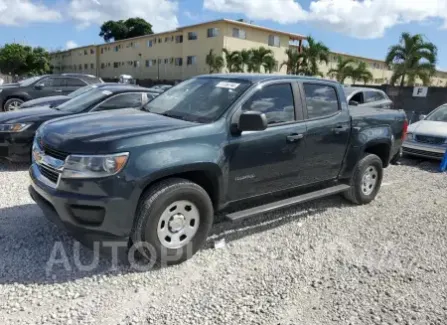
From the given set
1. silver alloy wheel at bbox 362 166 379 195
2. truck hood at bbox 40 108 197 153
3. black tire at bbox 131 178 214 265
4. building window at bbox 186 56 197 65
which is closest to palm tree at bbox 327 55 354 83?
building window at bbox 186 56 197 65

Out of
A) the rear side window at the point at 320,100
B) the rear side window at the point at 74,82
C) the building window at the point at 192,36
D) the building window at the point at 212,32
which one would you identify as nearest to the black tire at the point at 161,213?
the rear side window at the point at 320,100

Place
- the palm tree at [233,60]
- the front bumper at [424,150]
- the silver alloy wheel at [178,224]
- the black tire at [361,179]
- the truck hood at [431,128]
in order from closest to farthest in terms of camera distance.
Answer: the silver alloy wheel at [178,224] → the black tire at [361,179] → the front bumper at [424,150] → the truck hood at [431,128] → the palm tree at [233,60]

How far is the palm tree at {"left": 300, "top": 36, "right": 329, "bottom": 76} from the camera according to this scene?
109 ft

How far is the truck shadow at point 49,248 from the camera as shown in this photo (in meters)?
3.25

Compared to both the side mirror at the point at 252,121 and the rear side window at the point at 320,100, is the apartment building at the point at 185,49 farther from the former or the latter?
the side mirror at the point at 252,121

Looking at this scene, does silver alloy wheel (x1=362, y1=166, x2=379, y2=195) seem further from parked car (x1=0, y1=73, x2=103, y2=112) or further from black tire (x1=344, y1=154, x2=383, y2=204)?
parked car (x1=0, y1=73, x2=103, y2=112)

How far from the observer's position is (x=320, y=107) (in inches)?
181

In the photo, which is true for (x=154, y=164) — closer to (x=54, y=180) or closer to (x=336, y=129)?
(x=54, y=180)

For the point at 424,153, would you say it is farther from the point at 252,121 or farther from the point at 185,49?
the point at 185,49

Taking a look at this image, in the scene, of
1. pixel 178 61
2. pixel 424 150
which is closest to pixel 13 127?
pixel 424 150

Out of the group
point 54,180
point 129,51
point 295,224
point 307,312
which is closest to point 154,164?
point 54,180

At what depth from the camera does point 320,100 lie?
15.2 feet

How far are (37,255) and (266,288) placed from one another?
2112 millimetres

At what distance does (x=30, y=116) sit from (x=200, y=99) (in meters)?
3.75
